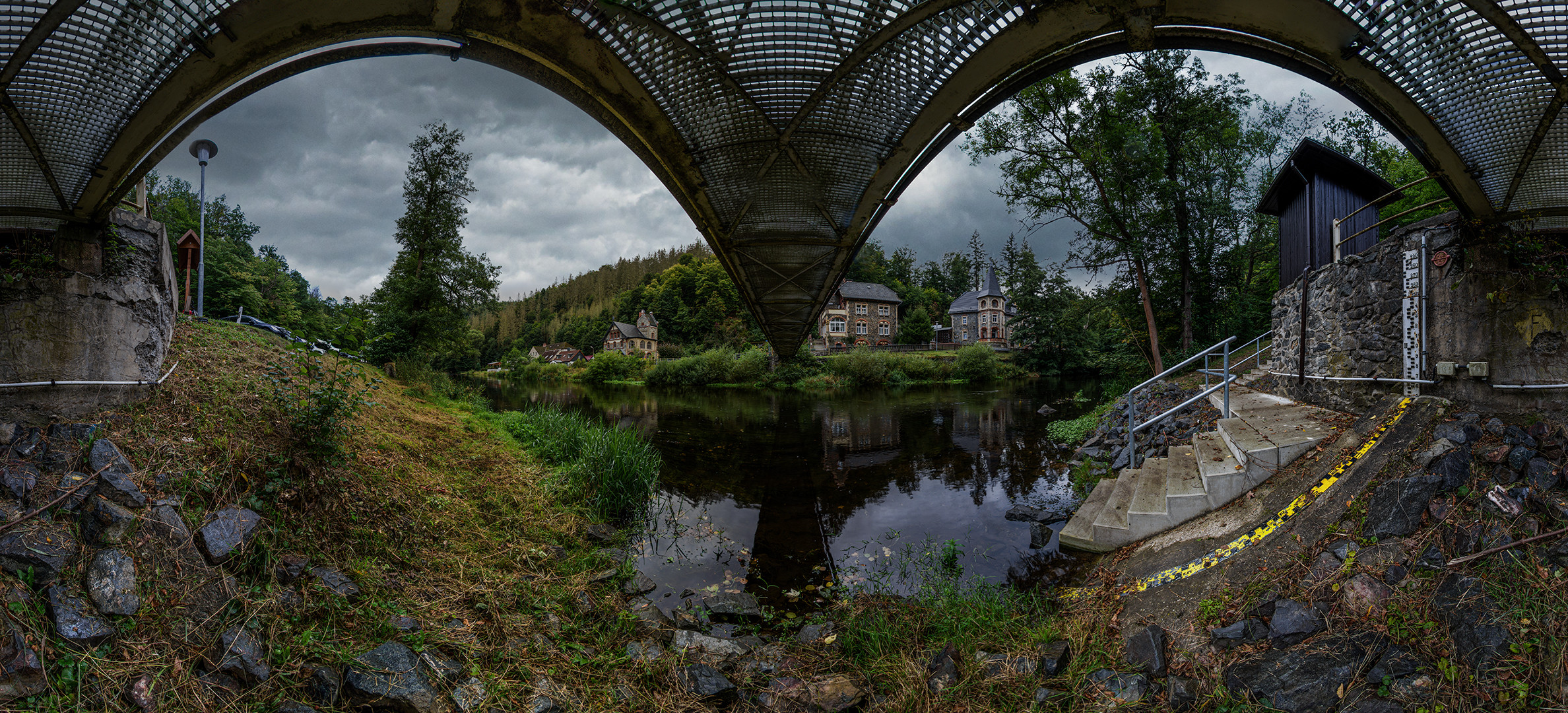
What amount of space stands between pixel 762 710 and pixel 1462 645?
351 centimetres

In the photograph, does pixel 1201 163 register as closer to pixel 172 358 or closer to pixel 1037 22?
pixel 1037 22

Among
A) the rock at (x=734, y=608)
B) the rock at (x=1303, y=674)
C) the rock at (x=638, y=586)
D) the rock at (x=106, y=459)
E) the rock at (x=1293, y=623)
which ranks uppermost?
the rock at (x=106, y=459)

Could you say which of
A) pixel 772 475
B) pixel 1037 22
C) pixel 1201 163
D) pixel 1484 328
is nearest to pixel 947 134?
pixel 1037 22

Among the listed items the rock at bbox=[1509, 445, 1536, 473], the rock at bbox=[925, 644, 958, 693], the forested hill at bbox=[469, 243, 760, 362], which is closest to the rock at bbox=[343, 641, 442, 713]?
the rock at bbox=[925, 644, 958, 693]

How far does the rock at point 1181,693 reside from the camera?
288cm

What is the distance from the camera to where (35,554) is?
2.28 meters

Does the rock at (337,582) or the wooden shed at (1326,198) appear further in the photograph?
the wooden shed at (1326,198)

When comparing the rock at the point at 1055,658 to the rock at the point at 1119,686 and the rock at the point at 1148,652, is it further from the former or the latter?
the rock at the point at 1148,652

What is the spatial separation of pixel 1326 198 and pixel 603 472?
13567mm

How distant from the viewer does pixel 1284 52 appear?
1.63 metres

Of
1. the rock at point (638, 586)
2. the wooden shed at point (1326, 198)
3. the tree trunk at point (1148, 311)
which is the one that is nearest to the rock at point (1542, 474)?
the rock at point (638, 586)

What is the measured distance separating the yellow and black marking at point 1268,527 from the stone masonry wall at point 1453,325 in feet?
1.53

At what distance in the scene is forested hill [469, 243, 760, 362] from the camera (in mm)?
44562

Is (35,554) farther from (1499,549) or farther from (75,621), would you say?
(1499,549)
